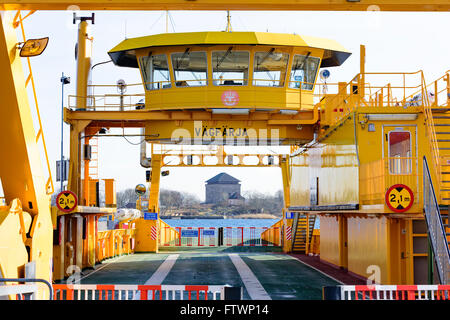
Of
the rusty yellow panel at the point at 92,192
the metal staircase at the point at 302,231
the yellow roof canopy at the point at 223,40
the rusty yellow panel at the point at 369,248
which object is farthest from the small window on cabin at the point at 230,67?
the metal staircase at the point at 302,231

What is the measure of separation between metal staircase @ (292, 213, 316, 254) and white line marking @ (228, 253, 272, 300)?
18.4ft

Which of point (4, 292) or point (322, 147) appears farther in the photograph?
point (322, 147)

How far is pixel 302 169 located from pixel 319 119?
5.15m

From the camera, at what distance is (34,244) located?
11.5 meters

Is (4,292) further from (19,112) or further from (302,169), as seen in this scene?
(302,169)

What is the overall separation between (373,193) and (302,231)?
17100 mm

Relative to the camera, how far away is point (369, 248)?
20.7 meters

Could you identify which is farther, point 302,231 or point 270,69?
point 302,231

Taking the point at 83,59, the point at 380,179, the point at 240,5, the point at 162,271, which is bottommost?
the point at 162,271

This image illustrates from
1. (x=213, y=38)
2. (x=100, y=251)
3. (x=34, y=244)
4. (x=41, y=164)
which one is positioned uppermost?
(x=213, y=38)

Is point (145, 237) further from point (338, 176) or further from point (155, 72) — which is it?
point (338, 176)

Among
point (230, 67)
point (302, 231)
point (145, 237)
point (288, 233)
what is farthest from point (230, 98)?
point (145, 237)

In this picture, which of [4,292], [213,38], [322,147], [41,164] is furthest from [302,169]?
[4,292]
